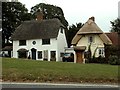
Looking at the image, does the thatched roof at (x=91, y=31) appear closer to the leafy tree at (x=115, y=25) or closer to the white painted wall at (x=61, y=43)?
the white painted wall at (x=61, y=43)

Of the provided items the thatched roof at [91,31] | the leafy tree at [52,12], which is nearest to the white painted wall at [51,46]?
the thatched roof at [91,31]

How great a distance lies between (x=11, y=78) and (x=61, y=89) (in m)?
5.01

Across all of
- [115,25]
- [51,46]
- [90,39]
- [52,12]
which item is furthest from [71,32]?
[90,39]

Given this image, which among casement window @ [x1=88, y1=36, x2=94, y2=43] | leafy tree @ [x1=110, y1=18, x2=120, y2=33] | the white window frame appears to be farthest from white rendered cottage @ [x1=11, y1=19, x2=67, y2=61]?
leafy tree @ [x1=110, y1=18, x2=120, y2=33]

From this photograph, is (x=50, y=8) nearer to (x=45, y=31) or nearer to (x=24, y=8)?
(x=24, y=8)

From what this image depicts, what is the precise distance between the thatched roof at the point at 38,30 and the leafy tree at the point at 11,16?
13.7 m

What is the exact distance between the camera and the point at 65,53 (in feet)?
211

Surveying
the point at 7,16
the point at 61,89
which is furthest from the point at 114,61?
the point at 7,16

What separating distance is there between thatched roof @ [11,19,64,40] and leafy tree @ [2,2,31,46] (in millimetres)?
13713

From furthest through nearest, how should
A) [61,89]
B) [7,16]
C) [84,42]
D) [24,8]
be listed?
1. [24,8]
2. [7,16]
3. [84,42]
4. [61,89]

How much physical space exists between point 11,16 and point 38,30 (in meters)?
19.5

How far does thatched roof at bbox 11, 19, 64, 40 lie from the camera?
65.1 metres

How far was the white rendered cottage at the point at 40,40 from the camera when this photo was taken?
2542 inches

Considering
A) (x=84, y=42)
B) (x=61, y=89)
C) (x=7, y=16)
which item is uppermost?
(x=7, y=16)
